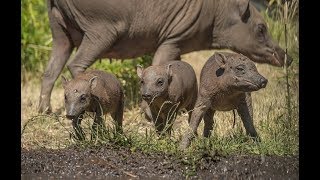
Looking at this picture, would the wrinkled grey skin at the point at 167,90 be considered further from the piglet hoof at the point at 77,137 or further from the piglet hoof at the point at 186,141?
the piglet hoof at the point at 77,137

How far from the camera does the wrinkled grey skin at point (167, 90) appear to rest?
307 inches

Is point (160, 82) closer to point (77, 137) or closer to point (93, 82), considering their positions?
point (93, 82)

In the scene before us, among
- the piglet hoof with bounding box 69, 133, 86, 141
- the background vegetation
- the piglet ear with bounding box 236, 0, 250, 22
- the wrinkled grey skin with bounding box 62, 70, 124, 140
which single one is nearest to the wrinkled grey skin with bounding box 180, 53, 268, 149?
the background vegetation

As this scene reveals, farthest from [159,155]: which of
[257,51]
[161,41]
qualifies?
[257,51]

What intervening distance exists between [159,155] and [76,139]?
889 mm

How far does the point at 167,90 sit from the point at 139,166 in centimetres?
93

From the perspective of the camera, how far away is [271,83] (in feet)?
36.3

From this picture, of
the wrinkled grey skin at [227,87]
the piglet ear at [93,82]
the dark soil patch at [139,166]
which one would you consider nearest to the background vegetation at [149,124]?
the dark soil patch at [139,166]

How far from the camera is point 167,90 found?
26.0 feet

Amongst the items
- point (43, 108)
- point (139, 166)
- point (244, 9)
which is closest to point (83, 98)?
point (139, 166)
